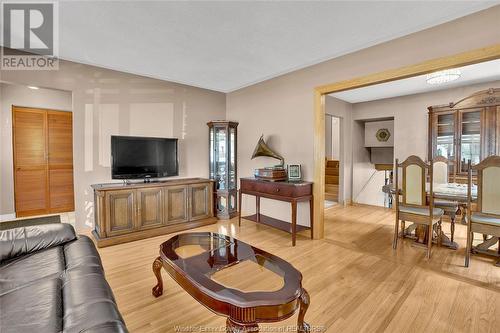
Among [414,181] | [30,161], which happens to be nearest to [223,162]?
[414,181]

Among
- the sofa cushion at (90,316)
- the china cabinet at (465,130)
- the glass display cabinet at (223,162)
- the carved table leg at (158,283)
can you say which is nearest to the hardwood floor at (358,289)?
the carved table leg at (158,283)

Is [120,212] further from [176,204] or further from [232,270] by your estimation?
[232,270]

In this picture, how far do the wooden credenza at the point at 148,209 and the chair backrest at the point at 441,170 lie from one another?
11.9 feet

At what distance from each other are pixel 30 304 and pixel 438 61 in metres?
3.48

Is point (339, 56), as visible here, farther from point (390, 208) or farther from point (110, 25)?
point (390, 208)

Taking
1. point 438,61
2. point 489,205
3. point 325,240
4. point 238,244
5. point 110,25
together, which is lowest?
point 325,240

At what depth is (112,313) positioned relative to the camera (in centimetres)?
100

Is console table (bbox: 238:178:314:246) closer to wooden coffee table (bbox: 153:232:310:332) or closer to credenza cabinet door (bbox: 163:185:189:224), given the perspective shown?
credenza cabinet door (bbox: 163:185:189:224)

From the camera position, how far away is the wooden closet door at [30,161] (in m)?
4.11

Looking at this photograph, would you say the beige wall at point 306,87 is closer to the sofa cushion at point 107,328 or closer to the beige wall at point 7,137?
the sofa cushion at point 107,328

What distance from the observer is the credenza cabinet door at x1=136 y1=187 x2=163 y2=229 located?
3217mm

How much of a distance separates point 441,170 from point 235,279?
376 centimetres

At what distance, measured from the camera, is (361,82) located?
9.12 ft

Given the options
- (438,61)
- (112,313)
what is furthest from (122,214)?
(438,61)
